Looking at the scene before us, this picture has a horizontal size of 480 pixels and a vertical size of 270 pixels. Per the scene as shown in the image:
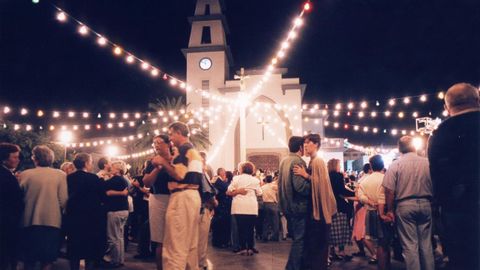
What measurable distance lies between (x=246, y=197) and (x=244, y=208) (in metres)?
0.24

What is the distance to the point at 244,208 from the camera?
315 inches

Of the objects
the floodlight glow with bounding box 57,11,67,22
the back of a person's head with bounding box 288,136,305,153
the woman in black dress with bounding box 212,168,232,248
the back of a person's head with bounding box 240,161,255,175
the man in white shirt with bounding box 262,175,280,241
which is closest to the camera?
the back of a person's head with bounding box 288,136,305,153

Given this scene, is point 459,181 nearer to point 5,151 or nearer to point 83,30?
point 5,151

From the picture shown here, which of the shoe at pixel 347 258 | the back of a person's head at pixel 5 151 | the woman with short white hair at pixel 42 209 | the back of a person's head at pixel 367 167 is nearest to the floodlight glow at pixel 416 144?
the back of a person's head at pixel 367 167

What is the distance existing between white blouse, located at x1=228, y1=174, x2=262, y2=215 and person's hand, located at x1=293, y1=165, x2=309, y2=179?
315 cm

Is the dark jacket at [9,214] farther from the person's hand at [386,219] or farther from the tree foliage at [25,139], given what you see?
the tree foliage at [25,139]

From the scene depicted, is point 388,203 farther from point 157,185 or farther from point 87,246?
point 87,246

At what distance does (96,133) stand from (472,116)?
1596 inches


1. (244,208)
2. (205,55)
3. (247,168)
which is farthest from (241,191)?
(205,55)

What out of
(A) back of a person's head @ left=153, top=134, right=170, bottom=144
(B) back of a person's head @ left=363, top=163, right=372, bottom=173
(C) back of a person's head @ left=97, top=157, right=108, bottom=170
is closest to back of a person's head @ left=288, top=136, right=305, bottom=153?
(A) back of a person's head @ left=153, top=134, right=170, bottom=144

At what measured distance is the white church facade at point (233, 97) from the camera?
28078 millimetres

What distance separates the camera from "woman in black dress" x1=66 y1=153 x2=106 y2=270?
5.22 meters

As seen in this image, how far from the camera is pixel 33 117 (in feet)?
82.7

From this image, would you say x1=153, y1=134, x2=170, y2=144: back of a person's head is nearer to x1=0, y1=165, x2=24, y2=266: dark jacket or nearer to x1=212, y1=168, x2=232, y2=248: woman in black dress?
x1=0, y1=165, x2=24, y2=266: dark jacket
